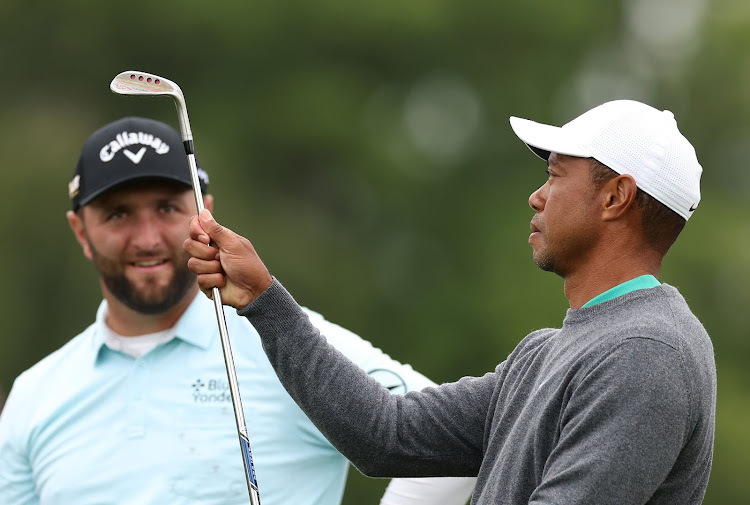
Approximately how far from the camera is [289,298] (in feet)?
10.5

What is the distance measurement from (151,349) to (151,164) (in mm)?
552

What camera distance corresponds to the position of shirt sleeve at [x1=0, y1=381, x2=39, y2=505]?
13.5 feet

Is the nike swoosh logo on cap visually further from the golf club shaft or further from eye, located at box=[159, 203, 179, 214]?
the golf club shaft

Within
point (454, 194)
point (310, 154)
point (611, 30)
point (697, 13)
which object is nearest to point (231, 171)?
point (310, 154)

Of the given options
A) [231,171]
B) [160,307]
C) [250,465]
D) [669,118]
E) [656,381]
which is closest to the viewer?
[656,381]

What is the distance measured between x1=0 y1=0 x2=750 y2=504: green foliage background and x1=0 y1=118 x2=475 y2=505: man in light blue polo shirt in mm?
8103

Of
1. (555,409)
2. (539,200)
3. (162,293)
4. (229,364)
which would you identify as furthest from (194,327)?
(555,409)

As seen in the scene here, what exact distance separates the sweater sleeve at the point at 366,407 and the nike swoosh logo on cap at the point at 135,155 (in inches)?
47.7

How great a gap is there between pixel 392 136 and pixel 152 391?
10186 millimetres

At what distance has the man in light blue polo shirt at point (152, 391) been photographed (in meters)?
3.90

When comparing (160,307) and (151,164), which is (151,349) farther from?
(151,164)

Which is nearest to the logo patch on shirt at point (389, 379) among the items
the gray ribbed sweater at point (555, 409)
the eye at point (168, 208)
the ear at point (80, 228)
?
the gray ribbed sweater at point (555, 409)

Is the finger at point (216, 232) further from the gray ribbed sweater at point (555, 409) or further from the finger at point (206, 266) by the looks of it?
the gray ribbed sweater at point (555, 409)

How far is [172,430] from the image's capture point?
3945mm
